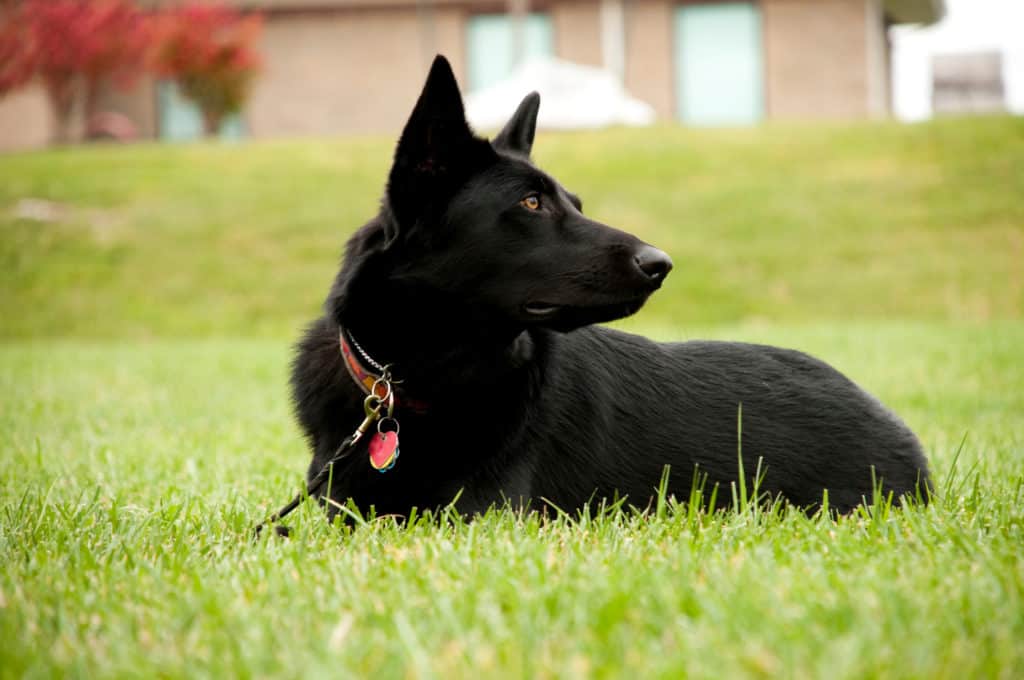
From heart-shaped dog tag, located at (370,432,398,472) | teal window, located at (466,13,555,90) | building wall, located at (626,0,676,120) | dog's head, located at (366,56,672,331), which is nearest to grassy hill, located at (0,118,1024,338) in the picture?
building wall, located at (626,0,676,120)

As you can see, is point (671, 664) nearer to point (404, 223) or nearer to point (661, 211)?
Answer: point (404, 223)

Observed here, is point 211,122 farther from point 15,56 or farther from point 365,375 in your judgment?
point 365,375

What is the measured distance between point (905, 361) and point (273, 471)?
5.31m

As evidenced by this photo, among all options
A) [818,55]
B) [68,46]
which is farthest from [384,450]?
[818,55]

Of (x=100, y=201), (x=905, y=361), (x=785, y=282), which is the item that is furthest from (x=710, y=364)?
(x=100, y=201)

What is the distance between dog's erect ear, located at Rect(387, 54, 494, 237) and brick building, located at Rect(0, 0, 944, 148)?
19442 mm

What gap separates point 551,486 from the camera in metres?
2.51

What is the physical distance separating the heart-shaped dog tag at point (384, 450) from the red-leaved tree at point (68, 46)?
727 inches

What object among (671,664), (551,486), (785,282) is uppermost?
(671,664)

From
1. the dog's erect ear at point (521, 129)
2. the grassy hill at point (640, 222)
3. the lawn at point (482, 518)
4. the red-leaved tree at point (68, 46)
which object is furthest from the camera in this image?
the red-leaved tree at point (68, 46)

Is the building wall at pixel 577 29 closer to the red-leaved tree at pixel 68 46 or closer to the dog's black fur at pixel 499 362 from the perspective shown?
the red-leaved tree at pixel 68 46

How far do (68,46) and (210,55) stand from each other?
9.05ft

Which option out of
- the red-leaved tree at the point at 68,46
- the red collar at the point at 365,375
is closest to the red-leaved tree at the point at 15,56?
the red-leaved tree at the point at 68,46

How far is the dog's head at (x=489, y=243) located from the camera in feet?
7.76
